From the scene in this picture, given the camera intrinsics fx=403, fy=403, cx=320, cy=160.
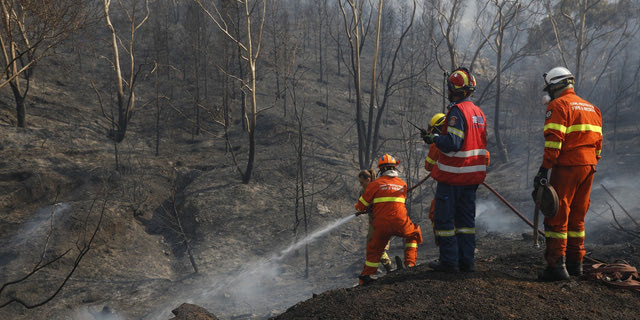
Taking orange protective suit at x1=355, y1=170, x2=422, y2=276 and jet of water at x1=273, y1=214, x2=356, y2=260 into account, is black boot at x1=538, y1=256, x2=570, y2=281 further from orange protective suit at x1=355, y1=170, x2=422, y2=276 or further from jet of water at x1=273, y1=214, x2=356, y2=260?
jet of water at x1=273, y1=214, x2=356, y2=260

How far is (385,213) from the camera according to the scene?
5.06 metres

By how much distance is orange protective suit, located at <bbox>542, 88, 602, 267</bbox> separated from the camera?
3613 millimetres

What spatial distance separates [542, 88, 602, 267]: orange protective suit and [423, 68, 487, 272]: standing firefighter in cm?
62

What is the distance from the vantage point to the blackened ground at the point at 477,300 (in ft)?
10.3

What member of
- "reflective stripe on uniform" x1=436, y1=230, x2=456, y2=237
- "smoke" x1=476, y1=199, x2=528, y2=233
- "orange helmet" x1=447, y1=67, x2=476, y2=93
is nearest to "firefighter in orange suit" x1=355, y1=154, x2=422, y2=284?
"reflective stripe on uniform" x1=436, y1=230, x2=456, y2=237

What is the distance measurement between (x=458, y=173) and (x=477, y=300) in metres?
1.19

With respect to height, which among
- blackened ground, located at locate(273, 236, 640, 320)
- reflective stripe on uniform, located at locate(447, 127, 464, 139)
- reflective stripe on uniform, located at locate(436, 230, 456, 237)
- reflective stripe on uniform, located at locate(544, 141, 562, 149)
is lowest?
blackened ground, located at locate(273, 236, 640, 320)

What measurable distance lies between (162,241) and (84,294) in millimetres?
3247

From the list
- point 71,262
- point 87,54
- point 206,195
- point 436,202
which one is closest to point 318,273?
point 206,195

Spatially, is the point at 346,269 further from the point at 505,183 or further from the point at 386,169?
the point at 505,183

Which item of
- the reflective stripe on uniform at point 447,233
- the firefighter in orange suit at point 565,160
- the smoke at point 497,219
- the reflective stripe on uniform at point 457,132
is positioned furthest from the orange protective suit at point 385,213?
the smoke at point 497,219

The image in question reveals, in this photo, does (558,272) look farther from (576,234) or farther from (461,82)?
(461,82)

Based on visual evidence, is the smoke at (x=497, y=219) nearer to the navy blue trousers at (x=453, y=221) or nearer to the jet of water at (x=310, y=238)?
the jet of water at (x=310, y=238)

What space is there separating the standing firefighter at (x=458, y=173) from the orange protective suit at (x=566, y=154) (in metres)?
0.62
